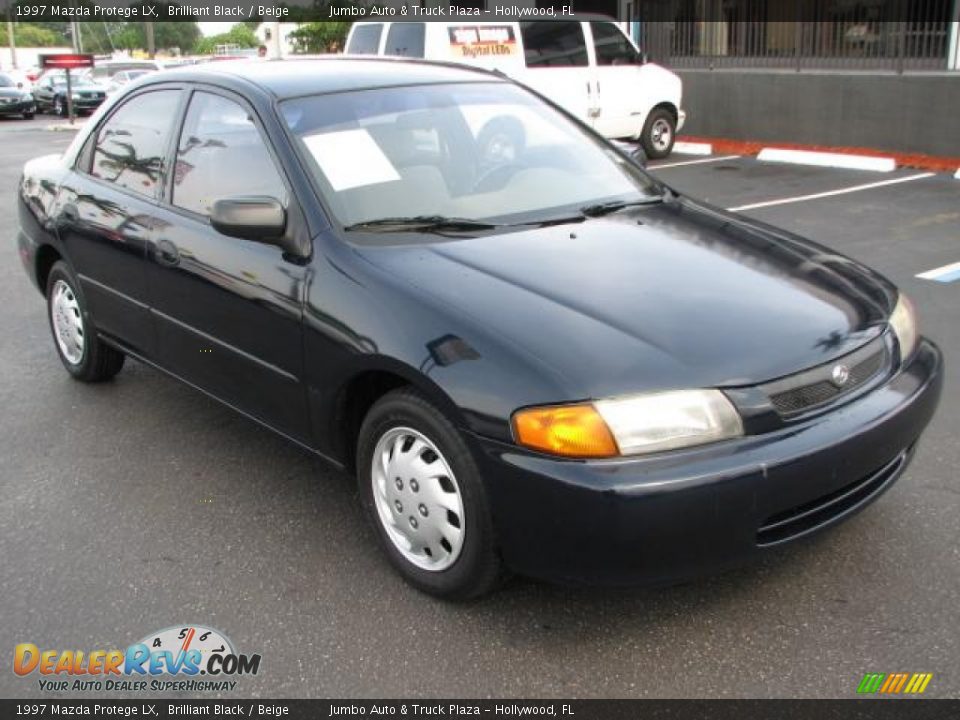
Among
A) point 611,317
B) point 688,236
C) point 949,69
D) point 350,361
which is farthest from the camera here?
point 949,69

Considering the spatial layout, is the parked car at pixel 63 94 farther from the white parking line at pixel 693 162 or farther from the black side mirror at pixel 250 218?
the black side mirror at pixel 250 218

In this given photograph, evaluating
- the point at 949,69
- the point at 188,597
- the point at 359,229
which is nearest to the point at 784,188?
the point at 949,69

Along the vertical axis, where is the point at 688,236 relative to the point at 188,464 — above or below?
above

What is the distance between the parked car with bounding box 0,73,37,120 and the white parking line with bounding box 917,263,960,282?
28.0 metres

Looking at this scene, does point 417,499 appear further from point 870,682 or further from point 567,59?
point 567,59

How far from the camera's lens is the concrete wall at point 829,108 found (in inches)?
472

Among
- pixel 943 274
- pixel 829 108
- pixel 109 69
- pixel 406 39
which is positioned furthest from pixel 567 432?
pixel 109 69

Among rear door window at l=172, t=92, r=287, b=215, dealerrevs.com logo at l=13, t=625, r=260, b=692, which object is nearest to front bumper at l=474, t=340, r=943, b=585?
dealerrevs.com logo at l=13, t=625, r=260, b=692

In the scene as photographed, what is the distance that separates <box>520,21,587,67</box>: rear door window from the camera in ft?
39.2

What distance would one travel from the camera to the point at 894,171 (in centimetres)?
1139

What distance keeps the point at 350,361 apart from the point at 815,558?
1.67 metres

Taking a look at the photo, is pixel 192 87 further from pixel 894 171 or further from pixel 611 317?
pixel 894 171

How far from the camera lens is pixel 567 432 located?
2.54m
